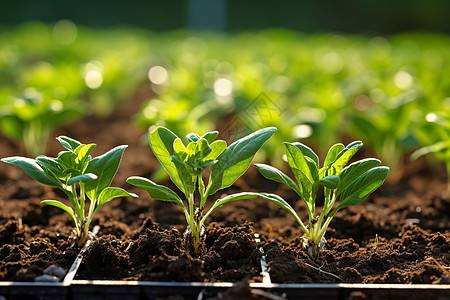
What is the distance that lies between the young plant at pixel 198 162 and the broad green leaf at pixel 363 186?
40 centimetres

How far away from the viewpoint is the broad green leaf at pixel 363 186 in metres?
2.18

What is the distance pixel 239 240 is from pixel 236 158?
376 mm

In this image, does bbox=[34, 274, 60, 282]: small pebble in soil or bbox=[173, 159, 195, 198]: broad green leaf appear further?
bbox=[173, 159, 195, 198]: broad green leaf

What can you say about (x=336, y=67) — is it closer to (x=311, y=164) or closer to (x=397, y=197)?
(x=397, y=197)

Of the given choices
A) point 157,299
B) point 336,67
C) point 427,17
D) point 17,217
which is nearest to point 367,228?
point 157,299

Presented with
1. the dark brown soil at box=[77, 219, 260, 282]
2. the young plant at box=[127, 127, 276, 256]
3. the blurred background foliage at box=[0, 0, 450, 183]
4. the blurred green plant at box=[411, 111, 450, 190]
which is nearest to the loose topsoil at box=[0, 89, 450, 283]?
the dark brown soil at box=[77, 219, 260, 282]

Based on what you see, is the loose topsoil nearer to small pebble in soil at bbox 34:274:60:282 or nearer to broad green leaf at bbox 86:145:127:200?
small pebble in soil at bbox 34:274:60:282

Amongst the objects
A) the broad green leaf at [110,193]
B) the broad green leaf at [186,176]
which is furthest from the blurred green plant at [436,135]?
the broad green leaf at [110,193]

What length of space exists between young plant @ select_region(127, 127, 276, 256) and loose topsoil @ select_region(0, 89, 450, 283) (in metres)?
0.18

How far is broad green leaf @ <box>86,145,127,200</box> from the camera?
2.21m

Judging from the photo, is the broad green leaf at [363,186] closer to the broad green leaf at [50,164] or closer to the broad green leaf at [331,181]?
the broad green leaf at [331,181]

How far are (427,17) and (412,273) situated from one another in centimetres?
2234

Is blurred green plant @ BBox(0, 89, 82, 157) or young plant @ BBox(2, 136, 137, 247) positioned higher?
blurred green plant @ BBox(0, 89, 82, 157)

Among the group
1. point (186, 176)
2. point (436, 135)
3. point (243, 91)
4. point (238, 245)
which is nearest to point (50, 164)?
point (186, 176)
